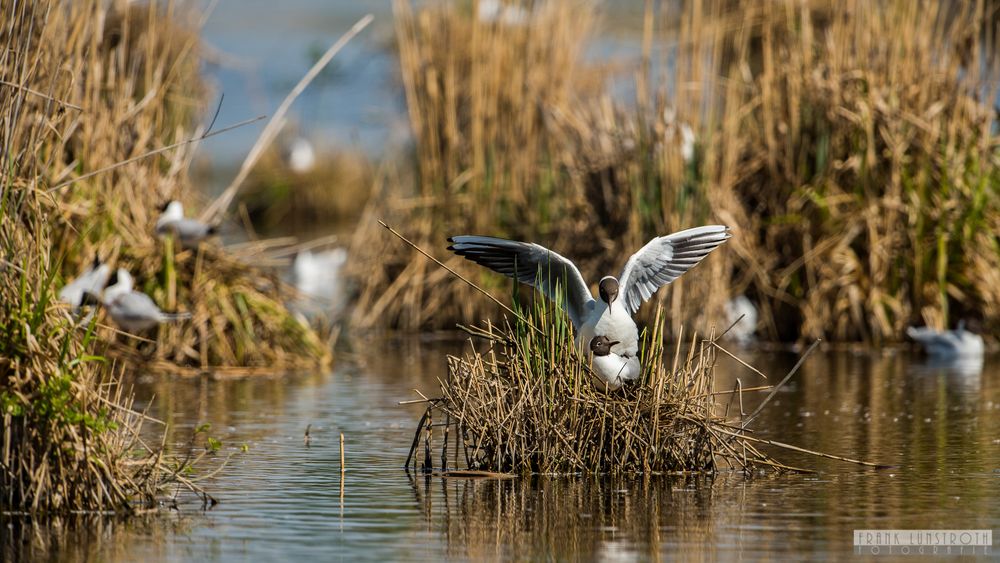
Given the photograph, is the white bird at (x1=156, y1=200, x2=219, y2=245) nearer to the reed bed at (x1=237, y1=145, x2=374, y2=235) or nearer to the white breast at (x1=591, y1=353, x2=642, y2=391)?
the white breast at (x1=591, y1=353, x2=642, y2=391)

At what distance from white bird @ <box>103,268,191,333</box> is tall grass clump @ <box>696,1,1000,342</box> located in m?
5.59

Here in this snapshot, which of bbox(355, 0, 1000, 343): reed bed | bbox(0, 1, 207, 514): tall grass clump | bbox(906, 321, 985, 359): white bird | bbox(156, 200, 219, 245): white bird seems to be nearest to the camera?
bbox(0, 1, 207, 514): tall grass clump

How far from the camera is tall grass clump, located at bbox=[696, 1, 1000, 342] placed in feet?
50.0

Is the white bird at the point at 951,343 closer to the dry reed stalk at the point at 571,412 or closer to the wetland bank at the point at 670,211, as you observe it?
the wetland bank at the point at 670,211

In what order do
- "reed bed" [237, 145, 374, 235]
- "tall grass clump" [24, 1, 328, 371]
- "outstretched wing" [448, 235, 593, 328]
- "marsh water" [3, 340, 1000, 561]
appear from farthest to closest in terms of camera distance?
"reed bed" [237, 145, 374, 235] < "tall grass clump" [24, 1, 328, 371] < "outstretched wing" [448, 235, 593, 328] < "marsh water" [3, 340, 1000, 561]

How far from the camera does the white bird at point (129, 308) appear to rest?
12086 millimetres

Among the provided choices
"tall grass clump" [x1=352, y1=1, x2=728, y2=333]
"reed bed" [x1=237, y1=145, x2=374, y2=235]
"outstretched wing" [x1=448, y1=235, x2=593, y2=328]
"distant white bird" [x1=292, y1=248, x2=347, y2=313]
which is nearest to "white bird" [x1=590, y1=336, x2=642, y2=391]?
"outstretched wing" [x1=448, y1=235, x2=593, y2=328]

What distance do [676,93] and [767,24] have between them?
158 centimetres

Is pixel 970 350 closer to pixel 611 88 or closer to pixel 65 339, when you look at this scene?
pixel 611 88

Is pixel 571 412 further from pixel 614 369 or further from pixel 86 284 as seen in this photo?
pixel 86 284

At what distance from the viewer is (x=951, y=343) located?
14336 mm

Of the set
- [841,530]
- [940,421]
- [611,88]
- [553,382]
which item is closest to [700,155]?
[611,88]

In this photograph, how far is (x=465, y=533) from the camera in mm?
6793

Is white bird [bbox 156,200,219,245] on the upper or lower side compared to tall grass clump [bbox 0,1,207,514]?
upper
